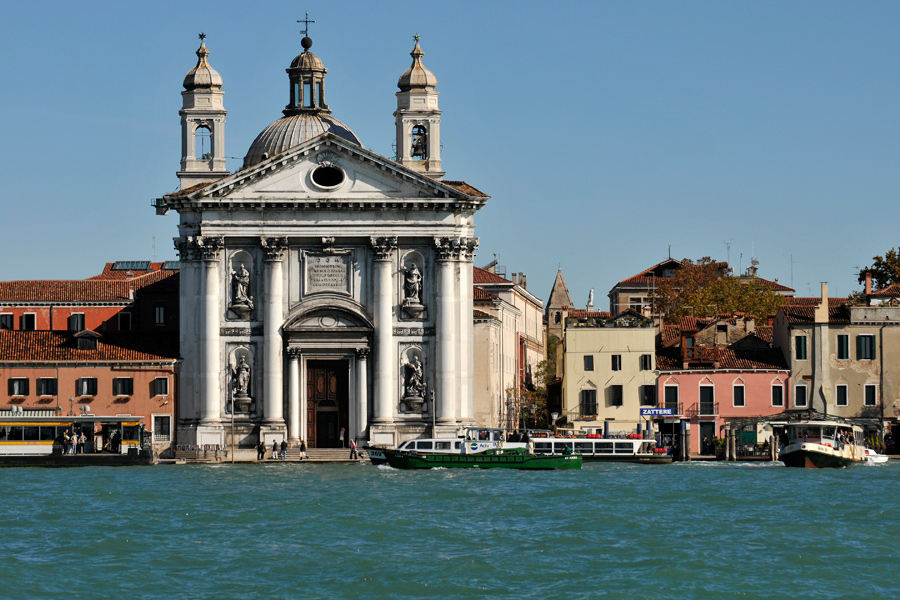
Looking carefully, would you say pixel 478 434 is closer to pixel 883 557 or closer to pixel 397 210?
pixel 397 210

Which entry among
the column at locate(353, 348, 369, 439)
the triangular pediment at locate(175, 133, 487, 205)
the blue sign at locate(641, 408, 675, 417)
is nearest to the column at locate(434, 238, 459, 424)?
the triangular pediment at locate(175, 133, 487, 205)

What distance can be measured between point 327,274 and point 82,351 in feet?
27.1

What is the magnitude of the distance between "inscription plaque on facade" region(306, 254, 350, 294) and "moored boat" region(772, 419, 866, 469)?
14.8m

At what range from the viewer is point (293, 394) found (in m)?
61.1

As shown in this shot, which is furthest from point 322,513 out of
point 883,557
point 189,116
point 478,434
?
point 189,116

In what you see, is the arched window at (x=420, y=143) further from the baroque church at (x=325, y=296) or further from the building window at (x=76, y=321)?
the building window at (x=76, y=321)

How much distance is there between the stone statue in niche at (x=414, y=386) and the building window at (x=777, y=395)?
1250 cm

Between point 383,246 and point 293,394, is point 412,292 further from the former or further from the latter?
point 293,394

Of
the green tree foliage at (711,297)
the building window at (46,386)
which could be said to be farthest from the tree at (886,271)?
the building window at (46,386)

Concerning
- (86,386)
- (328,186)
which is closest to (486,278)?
(328,186)

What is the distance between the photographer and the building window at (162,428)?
60.8 m

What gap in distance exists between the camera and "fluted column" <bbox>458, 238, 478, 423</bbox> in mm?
61312

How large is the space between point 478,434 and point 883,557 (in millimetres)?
26441

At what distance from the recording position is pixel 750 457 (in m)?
61.6
